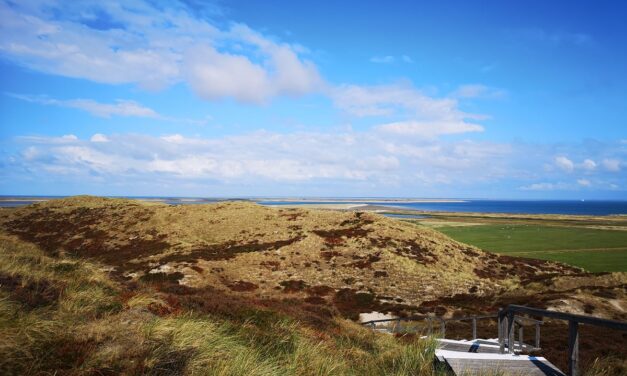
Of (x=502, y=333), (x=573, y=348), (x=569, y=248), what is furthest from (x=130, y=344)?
(x=569, y=248)

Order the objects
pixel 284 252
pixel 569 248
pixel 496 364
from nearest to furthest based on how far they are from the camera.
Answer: pixel 496 364 < pixel 284 252 < pixel 569 248

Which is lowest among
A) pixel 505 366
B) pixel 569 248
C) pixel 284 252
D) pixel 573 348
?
pixel 569 248

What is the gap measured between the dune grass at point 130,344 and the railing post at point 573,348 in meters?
2.76

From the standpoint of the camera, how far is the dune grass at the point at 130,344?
18.9 feet

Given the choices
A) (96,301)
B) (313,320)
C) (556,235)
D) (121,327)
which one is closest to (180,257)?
(313,320)

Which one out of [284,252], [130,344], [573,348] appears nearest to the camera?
[130,344]

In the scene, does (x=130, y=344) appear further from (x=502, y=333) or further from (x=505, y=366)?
(x=502, y=333)

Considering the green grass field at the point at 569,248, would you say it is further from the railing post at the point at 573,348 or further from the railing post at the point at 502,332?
the railing post at the point at 573,348

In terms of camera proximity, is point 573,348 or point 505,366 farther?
point 505,366

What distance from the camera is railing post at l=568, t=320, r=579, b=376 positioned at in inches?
303

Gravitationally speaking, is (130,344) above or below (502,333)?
above

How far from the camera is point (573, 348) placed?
25.8ft

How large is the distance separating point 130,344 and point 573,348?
8.64 m

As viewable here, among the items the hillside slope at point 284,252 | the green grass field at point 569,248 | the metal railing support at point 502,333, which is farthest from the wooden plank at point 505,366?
the green grass field at point 569,248
